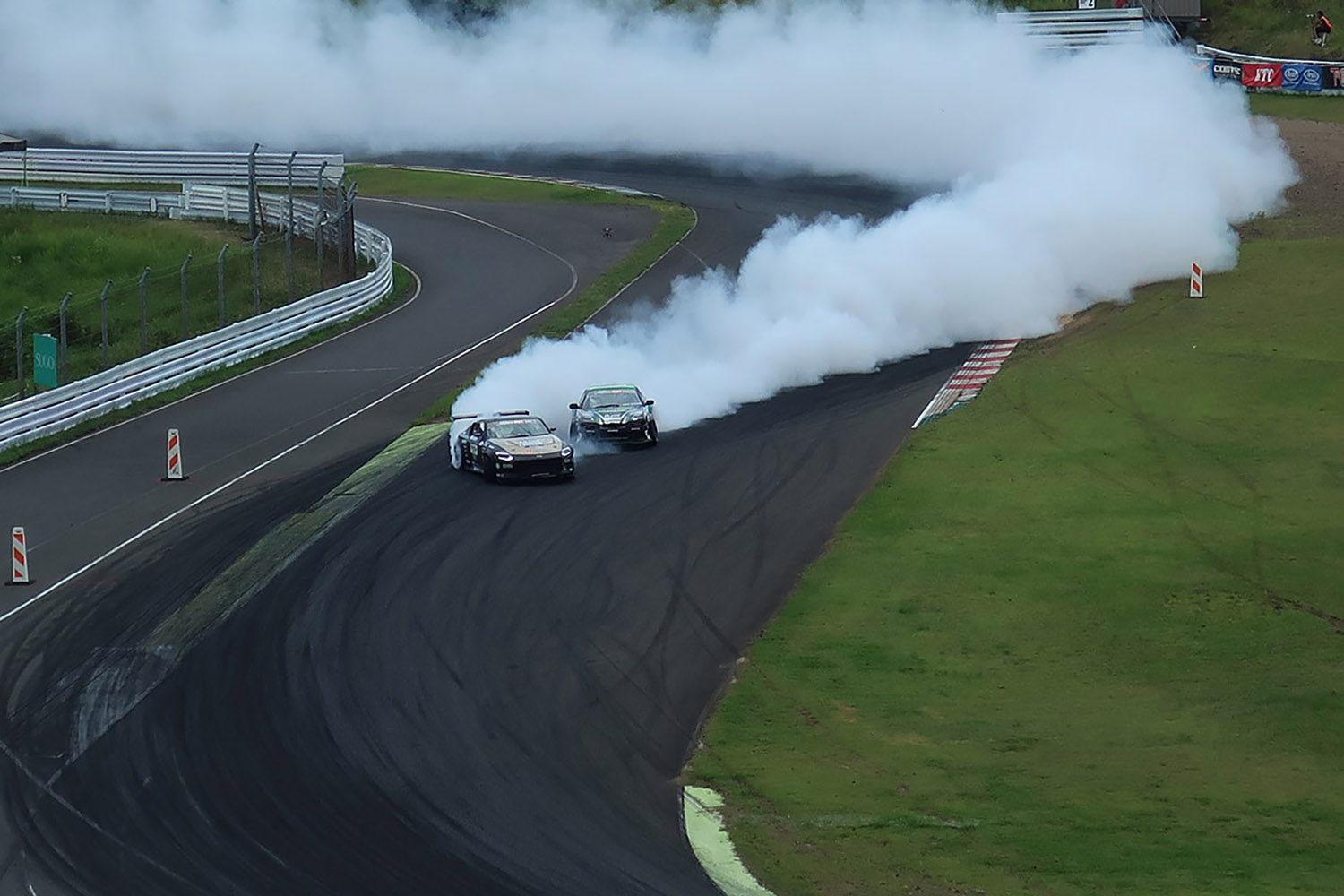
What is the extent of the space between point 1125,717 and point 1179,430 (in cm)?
1347

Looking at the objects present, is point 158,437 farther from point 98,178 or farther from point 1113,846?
point 98,178

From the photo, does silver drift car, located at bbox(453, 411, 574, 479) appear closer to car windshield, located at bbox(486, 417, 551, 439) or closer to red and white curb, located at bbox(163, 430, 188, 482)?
car windshield, located at bbox(486, 417, 551, 439)

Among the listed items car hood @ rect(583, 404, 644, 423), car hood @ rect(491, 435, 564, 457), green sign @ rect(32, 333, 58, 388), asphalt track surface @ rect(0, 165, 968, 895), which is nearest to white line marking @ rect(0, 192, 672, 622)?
asphalt track surface @ rect(0, 165, 968, 895)

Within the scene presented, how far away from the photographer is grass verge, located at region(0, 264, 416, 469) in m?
35.4

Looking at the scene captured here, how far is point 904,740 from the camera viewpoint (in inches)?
827

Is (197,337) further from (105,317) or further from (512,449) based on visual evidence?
(512,449)

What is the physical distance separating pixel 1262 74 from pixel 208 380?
45.0m

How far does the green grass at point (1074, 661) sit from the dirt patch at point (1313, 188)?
42.4ft

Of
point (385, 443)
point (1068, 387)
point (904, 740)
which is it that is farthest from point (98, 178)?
point (904, 740)

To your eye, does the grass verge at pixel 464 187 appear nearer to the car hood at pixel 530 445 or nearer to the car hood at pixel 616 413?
the car hood at pixel 616 413

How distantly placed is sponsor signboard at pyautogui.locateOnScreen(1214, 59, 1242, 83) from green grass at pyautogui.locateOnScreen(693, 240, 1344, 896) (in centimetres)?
3539

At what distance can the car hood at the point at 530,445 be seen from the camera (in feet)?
105

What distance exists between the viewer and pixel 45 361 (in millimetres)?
36594

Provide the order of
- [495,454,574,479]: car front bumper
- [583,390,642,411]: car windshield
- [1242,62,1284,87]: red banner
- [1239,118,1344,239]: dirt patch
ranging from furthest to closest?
1. [1242,62,1284,87]: red banner
2. [1239,118,1344,239]: dirt patch
3. [583,390,642,411]: car windshield
4. [495,454,574,479]: car front bumper
